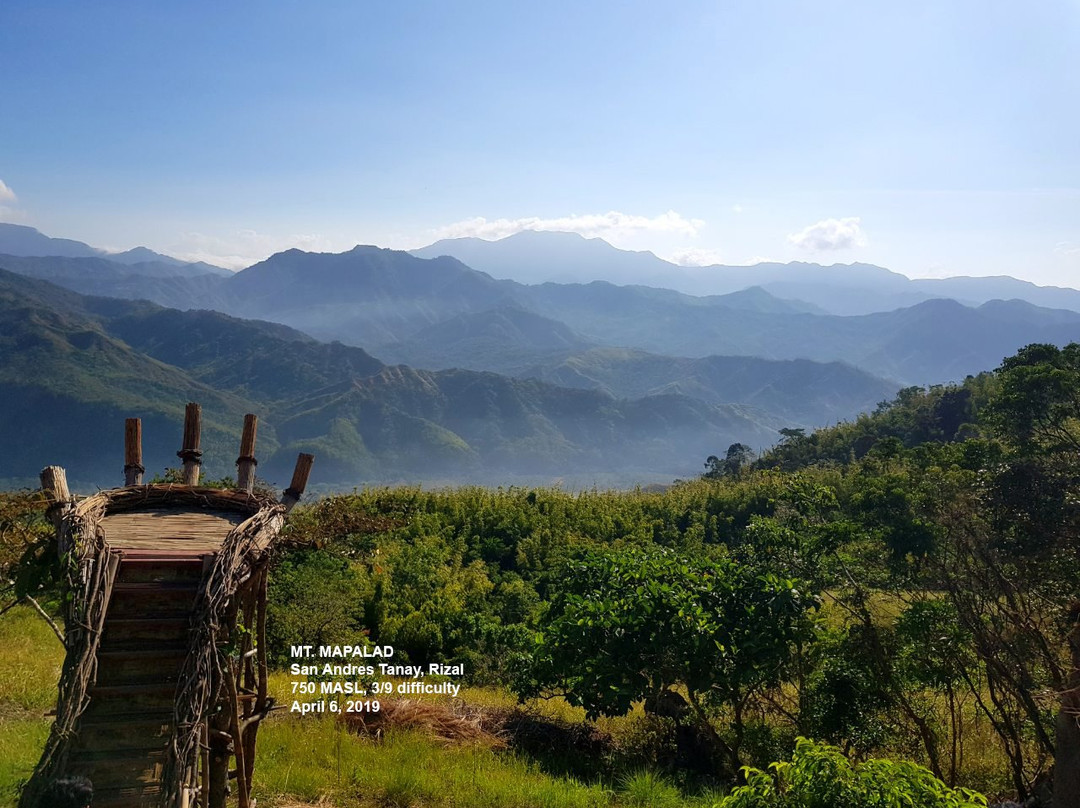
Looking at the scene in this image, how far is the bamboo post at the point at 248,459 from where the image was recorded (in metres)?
5.43

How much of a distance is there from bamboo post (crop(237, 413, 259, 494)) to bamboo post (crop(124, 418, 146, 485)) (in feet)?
2.31

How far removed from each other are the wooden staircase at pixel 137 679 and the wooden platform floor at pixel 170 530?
0.18 meters

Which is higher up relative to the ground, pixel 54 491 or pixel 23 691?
pixel 54 491

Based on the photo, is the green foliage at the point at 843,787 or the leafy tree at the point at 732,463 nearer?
the green foliage at the point at 843,787

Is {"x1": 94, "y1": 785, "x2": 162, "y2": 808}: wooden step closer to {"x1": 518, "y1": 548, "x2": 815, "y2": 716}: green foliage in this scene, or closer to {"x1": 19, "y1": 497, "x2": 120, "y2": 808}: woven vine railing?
{"x1": 19, "y1": 497, "x2": 120, "y2": 808}: woven vine railing

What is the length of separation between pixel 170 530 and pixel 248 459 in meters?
1.22

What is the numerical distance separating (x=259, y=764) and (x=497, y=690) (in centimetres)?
429

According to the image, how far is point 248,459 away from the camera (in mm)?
5531

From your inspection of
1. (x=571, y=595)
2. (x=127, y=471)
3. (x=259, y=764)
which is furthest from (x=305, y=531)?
(x=571, y=595)

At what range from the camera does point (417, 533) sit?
15391 millimetres

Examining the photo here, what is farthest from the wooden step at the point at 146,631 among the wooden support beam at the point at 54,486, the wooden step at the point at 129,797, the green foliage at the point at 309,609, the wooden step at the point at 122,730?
the green foliage at the point at 309,609

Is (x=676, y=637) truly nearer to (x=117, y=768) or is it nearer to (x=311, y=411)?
(x=117, y=768)

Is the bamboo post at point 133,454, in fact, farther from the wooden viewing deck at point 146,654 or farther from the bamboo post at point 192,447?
the wooden viewing deck at point 146,654

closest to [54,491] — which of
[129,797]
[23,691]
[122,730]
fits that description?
[122,730]
